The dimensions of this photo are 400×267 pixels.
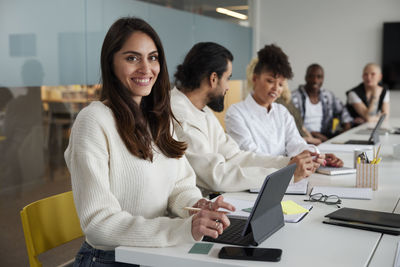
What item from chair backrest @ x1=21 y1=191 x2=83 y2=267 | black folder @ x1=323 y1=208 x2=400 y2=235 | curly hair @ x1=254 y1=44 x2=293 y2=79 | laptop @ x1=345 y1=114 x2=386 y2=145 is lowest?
chair backrest @ x1=21 y1=191 x2=83 y2=267

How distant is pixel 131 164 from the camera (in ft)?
5.27

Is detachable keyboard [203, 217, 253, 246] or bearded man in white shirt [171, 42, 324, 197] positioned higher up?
bearded man in white shirt [171, 42, 324, 197]

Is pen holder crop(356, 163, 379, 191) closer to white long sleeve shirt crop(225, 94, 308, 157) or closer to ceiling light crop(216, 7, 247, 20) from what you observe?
white long sleeve shirt crop(225, 94, 308, 157)

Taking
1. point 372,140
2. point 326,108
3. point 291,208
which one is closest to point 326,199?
point 291,208

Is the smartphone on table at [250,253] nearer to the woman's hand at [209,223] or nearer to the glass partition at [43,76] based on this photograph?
the woman's hand at [209,223]

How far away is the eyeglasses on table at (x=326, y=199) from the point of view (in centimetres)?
194

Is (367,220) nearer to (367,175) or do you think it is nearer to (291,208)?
(291,208)

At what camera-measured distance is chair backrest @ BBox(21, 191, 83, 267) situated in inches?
66.9

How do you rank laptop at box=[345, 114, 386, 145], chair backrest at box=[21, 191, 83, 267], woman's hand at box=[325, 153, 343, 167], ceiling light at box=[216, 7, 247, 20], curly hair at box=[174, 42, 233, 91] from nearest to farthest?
chair backrest at box=[21, 191, 83, 267]
curly hair at box=[174, 42, 233, 91]
woman's hand at box=[325, 153, 343, 167]
laptop at box=[345, 114, 386, 145]
ceiling light at box=[216, 7, 247, 20]

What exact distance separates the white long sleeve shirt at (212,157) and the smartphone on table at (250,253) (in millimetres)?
788

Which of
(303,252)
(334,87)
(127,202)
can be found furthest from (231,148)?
(334,87)

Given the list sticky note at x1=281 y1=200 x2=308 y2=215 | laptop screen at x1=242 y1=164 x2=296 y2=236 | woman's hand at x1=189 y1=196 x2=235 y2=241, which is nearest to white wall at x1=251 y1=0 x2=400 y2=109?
sticky note at x1=281 y1=200 x2=308 y2=215

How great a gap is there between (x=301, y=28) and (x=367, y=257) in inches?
261

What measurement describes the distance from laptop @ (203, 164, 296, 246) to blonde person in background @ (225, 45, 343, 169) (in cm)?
142
